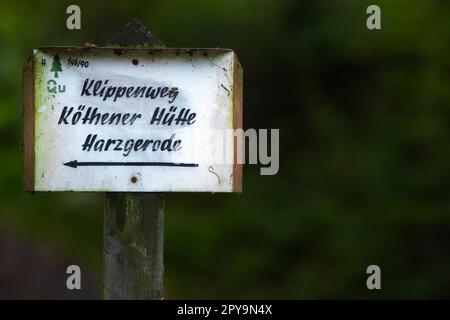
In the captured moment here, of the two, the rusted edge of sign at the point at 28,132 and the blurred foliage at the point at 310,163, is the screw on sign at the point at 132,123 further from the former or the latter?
the blurred foliage at the point at 310,163

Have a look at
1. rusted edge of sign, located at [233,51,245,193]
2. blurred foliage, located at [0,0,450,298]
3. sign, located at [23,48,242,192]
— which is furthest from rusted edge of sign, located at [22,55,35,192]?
blurred foliage, located at [0,0,450,298]

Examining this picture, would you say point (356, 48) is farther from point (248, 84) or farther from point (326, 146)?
point (248, 84)

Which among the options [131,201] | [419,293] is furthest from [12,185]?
[131,201]

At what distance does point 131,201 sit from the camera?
2.69 meters

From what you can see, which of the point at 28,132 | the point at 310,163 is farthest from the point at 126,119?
the point at 310,163

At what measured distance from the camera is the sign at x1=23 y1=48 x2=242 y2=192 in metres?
2.65

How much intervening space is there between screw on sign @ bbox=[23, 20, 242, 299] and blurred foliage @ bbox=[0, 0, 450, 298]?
21.5 feet

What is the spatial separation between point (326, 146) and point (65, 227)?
3.58 metres

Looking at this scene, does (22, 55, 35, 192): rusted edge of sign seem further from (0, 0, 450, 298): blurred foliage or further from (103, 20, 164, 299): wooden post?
(0, 0, 450, 298): blurred foliage

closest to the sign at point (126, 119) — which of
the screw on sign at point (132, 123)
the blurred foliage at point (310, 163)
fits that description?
the screw on sign at point (132, 123)

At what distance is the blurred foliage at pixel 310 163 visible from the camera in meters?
9.59

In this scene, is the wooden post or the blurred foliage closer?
the wooden post

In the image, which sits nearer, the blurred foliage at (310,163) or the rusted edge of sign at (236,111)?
the rusted edge of sign at (236,111)

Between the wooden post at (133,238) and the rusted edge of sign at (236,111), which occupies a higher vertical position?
the rusted edge of sign at (236,111)
